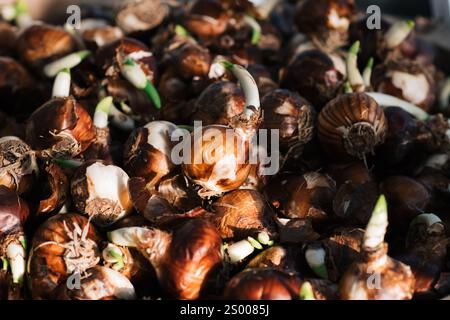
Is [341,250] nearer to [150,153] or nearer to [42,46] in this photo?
[150,153]

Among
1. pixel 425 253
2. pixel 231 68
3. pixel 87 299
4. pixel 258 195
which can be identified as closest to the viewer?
pixel 87 299

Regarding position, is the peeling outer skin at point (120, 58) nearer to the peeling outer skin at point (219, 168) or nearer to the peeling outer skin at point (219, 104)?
the peeling outer skin at point (219, 104)

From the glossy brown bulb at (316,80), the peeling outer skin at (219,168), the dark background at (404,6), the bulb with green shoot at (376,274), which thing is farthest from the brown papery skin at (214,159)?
the dark background at (404,6)

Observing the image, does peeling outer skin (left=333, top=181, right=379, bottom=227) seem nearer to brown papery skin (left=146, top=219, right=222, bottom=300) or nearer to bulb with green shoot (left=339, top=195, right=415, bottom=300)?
bulb with green shoot (left=339, top=195, right=415, bottom=300)

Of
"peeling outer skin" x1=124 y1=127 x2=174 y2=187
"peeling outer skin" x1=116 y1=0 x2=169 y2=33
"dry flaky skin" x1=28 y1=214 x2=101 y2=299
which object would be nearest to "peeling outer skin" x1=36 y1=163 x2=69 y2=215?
"dry flaky skin" x1=28 y1=214 x2=101 y2=299
